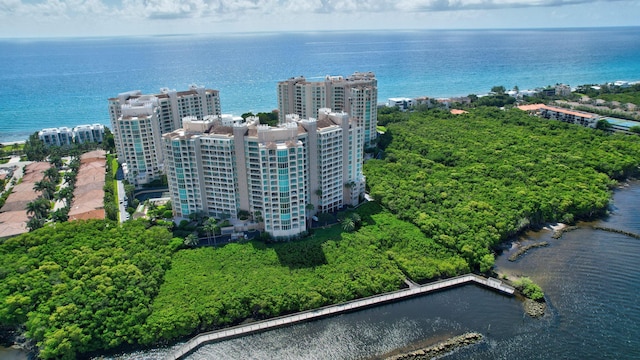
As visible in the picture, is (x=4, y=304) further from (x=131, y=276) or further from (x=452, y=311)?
(x=452, y=311)

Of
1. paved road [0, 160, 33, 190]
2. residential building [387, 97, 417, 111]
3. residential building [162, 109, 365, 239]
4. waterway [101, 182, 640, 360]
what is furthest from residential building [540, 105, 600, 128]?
paved road [0, 160, 33, 190]

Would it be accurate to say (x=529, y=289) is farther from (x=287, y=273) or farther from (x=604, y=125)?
(x=604, y=125)

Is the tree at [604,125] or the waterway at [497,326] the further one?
the tree at [604,125]

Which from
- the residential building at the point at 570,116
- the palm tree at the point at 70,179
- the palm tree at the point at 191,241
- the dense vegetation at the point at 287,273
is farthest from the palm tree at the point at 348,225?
the residential building at the point at 570,116

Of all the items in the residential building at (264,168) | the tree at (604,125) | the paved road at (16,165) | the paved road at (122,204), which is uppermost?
the residential building at (264,168)

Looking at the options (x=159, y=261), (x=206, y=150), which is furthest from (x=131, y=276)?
(x=206, y=150)

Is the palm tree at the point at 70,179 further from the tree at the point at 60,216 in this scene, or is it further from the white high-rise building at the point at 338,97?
the white high-rise building at the point at 338,97
